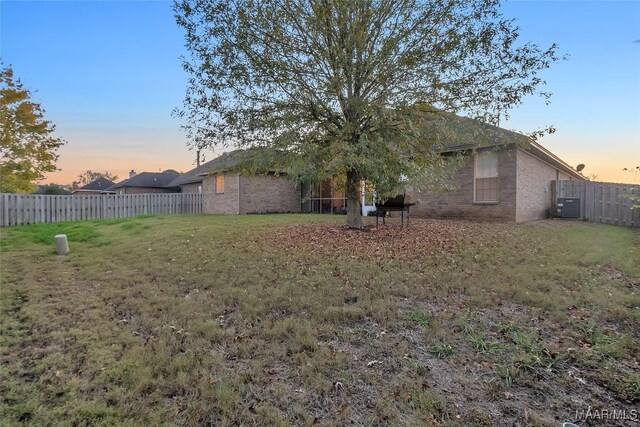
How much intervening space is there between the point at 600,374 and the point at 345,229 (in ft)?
23.9

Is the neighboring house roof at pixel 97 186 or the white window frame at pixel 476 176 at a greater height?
the neighboring house roof at pixel 97 186

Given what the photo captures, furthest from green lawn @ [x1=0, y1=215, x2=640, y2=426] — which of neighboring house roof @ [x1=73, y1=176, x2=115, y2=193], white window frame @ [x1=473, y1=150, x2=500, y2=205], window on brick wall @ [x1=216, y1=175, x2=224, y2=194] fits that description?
neighboring house roof @ [x1=73, y1=176, x2=115, y2=193]

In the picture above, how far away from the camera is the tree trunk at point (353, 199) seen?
9.30m

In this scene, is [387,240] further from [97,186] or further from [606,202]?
[97,186]

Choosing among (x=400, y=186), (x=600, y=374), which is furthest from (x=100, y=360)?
(x=400, y=186)

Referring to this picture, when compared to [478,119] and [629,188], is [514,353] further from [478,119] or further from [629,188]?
[629,188]

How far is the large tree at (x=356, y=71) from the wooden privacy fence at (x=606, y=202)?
31.6 ft

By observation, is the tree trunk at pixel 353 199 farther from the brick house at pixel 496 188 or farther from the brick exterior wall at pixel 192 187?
the brick exterior wall at pixel 192 187

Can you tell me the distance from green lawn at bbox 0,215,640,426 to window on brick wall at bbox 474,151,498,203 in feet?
22.1

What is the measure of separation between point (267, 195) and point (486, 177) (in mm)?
12000

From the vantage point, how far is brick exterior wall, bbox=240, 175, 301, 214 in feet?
63.0

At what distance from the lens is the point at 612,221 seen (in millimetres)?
13898

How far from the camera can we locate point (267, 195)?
20.0m

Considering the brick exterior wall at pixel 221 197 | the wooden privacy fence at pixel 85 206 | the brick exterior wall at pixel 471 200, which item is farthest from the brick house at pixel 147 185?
the brick exterior wall at pixel 471 200
